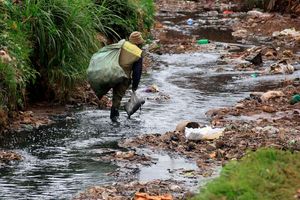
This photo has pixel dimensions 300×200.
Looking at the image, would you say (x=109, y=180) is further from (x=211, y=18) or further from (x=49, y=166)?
(x=211, y=18)

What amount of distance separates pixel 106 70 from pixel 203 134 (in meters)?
1.78

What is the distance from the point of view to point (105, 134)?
866 centimetres

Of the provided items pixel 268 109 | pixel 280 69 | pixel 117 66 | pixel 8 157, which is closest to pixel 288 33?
pixel 280 69

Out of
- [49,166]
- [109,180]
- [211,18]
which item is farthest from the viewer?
[211,18]

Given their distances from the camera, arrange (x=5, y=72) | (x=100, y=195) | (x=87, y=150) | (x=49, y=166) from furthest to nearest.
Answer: (x=5, y=72), (x=87, y=150), (x=49, y=166), (x=100, y=195)

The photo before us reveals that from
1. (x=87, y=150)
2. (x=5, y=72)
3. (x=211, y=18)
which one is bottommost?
(x=211, y=18)

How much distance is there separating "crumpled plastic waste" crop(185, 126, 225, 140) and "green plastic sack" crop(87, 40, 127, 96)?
1.40 metres

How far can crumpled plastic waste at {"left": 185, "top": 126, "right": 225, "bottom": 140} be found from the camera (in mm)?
8086

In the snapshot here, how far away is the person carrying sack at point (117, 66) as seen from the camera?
9.02 meters

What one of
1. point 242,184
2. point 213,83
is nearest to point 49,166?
point 242,184

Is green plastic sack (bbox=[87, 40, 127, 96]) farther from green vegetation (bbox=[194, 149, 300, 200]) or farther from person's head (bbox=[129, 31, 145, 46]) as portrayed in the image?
green vegetation (bbox=[194, 149, 300, 200])

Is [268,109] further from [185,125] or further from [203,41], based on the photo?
[203,41]

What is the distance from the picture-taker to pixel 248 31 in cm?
2139

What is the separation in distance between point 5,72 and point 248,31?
549 inches
